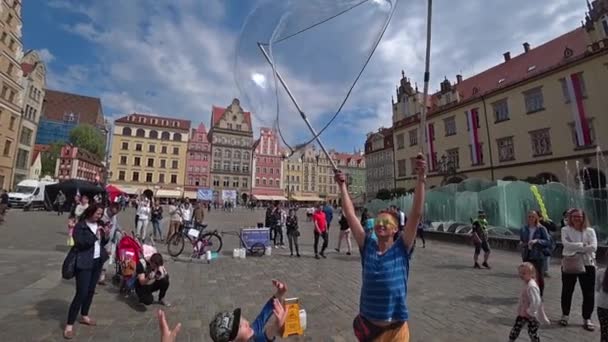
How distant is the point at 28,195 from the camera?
110 feet

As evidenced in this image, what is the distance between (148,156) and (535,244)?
7609cm

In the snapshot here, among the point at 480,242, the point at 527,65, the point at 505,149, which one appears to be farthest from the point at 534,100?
the point at 480,242

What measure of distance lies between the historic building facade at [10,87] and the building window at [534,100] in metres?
58.9

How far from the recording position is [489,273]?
31.1 ft

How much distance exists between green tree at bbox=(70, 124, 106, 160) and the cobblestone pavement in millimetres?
72242

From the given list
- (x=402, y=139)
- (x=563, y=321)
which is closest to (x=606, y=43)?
(x=402, y=139)

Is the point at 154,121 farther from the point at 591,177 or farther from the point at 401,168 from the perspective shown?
the point at 591,177

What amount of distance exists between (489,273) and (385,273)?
8.92m

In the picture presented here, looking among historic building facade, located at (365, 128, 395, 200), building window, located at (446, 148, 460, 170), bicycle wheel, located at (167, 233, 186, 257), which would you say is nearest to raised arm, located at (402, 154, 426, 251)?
bicycle wheel, located at (167, 233, 186, 257)

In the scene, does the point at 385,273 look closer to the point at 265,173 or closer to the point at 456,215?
the point at 456,215

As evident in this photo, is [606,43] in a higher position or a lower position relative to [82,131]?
lower

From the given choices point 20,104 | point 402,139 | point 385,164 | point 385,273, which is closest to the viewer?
point 385,273

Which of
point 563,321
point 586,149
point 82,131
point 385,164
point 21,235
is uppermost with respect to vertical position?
point 82,131

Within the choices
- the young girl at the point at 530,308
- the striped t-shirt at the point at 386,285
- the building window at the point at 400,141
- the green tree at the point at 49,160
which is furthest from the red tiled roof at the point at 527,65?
the green tree at the point at 49,160
